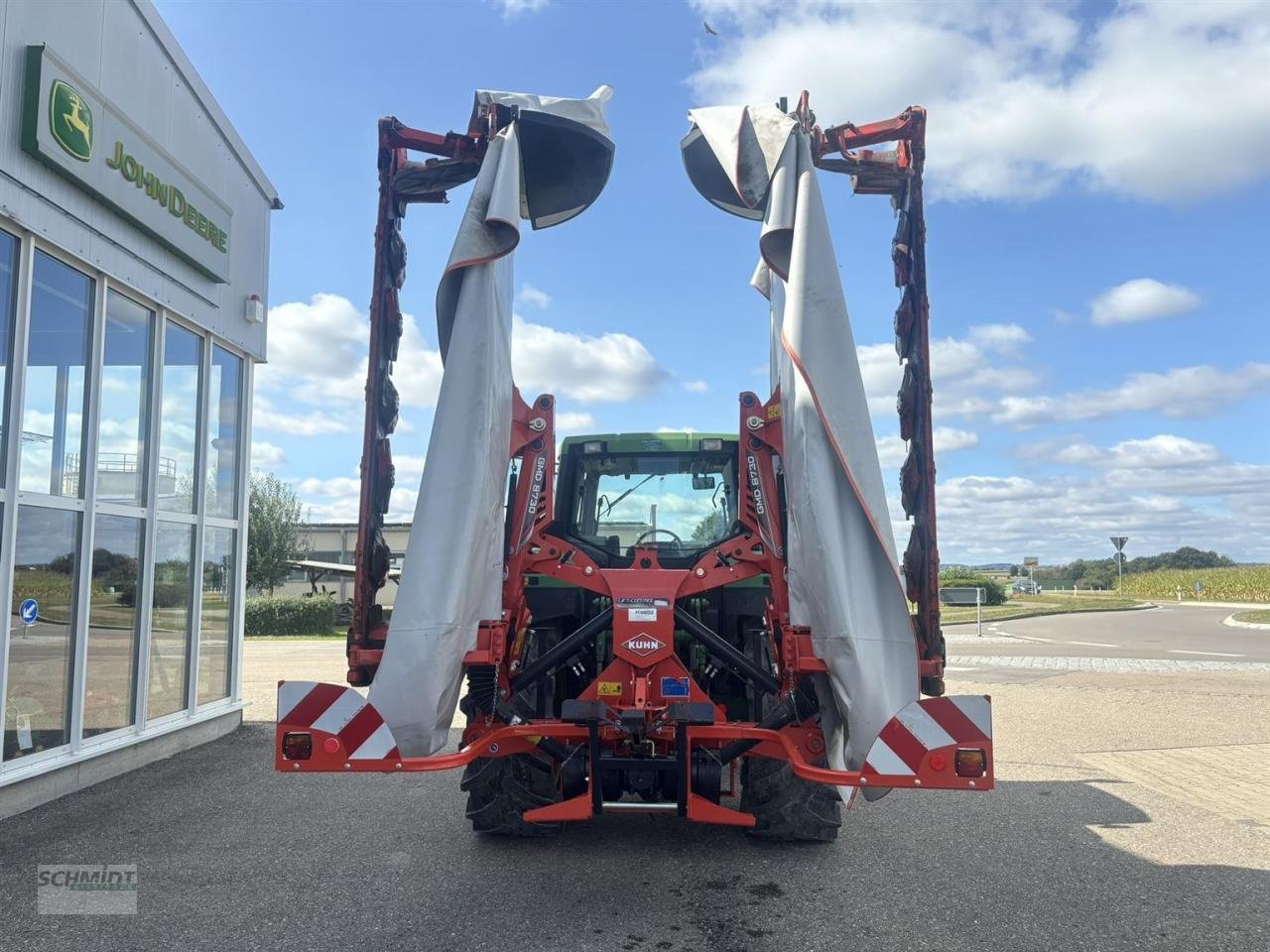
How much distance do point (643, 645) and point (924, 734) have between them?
1.48m

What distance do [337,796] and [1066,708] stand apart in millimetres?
8907

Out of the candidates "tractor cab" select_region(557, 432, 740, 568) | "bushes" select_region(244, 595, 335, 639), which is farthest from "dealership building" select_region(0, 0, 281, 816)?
"bushes" select_region(244, 595, 335, 639)

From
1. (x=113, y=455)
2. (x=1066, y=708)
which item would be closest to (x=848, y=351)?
(x=113, y=455)

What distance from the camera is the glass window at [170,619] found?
818cm

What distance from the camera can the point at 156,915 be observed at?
176 inches

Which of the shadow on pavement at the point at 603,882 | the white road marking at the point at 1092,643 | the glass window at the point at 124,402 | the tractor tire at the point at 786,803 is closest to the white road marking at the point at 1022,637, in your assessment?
the white road marking at the point at 1092,643

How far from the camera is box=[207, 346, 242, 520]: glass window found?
919cm

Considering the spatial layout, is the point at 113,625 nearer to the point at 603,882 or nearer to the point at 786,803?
the point at 603,882

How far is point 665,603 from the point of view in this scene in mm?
4938

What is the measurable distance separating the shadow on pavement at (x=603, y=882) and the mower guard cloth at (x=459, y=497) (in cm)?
103

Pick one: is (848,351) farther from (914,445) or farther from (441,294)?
(441,294)

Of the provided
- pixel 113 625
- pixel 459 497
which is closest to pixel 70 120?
pixel 113 625

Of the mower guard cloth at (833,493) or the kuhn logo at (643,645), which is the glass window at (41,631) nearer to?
the kuhn logo at (643,645)

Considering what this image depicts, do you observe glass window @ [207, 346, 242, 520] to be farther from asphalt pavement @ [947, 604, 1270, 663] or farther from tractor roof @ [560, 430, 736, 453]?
asphalt pavement @ [947, 604, 1270, 663]
